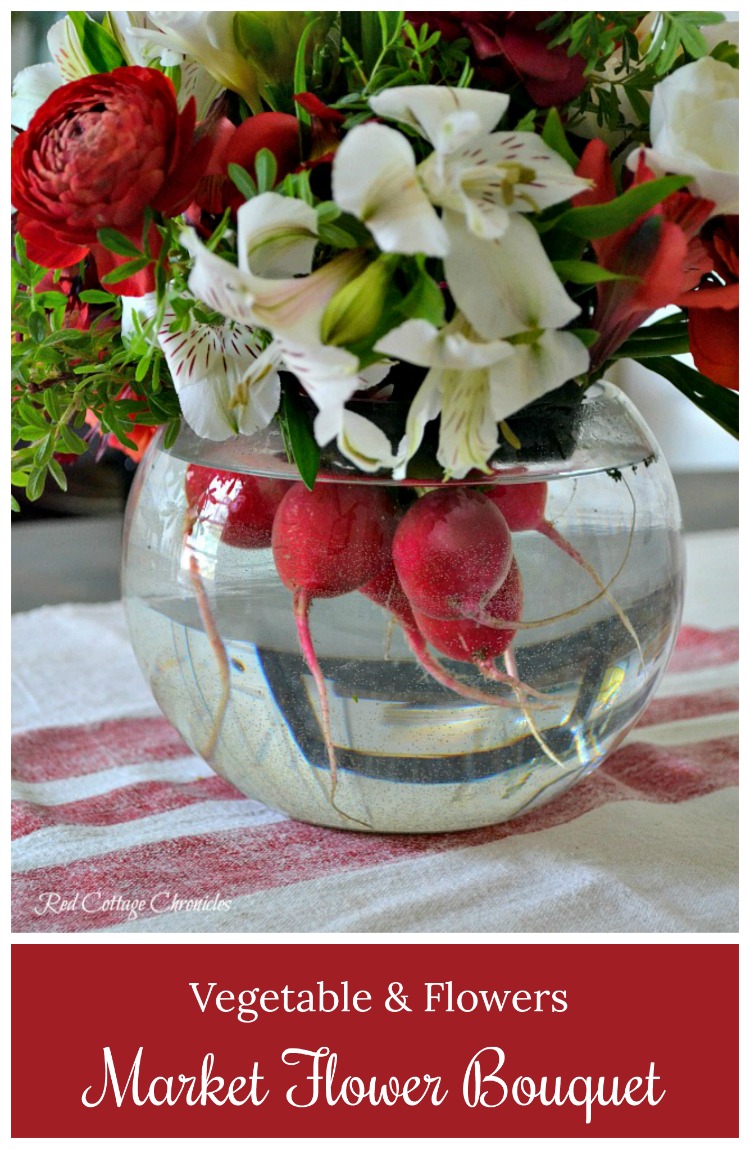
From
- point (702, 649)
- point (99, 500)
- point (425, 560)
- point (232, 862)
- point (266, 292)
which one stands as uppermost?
point (266, 292)

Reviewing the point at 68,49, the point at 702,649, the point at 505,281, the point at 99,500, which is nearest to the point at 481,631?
the point at 505,281

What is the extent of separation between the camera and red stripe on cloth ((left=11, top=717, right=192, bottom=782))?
1.71 feet

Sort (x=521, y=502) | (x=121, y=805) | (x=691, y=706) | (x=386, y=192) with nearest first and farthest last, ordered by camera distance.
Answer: (x=386, y=192), (x=521, y=502), (x=121, y=805), (x=691, y=706)

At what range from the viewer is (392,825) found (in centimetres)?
43

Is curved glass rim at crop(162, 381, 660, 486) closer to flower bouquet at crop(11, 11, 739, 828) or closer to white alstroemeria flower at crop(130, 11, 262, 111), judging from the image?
flower bouquet at crop(11, 11, 739, 828)

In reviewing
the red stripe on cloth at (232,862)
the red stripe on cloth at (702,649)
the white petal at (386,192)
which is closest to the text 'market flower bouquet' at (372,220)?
the white petal at (386,192)

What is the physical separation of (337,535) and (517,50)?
0.15 m

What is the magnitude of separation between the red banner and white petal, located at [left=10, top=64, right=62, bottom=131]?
28 centimetres

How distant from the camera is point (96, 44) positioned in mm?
354

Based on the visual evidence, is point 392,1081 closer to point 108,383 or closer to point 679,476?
point 108,383

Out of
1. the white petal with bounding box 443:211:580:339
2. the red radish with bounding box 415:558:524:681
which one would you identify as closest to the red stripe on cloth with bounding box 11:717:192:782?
the red radish with bounding box 415:558:524:681

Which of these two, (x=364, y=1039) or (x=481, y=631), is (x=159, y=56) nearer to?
(x=481, y=631)

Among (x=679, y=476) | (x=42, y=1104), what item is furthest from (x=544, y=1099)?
(x=679, y=476)

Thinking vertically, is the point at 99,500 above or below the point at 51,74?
below
